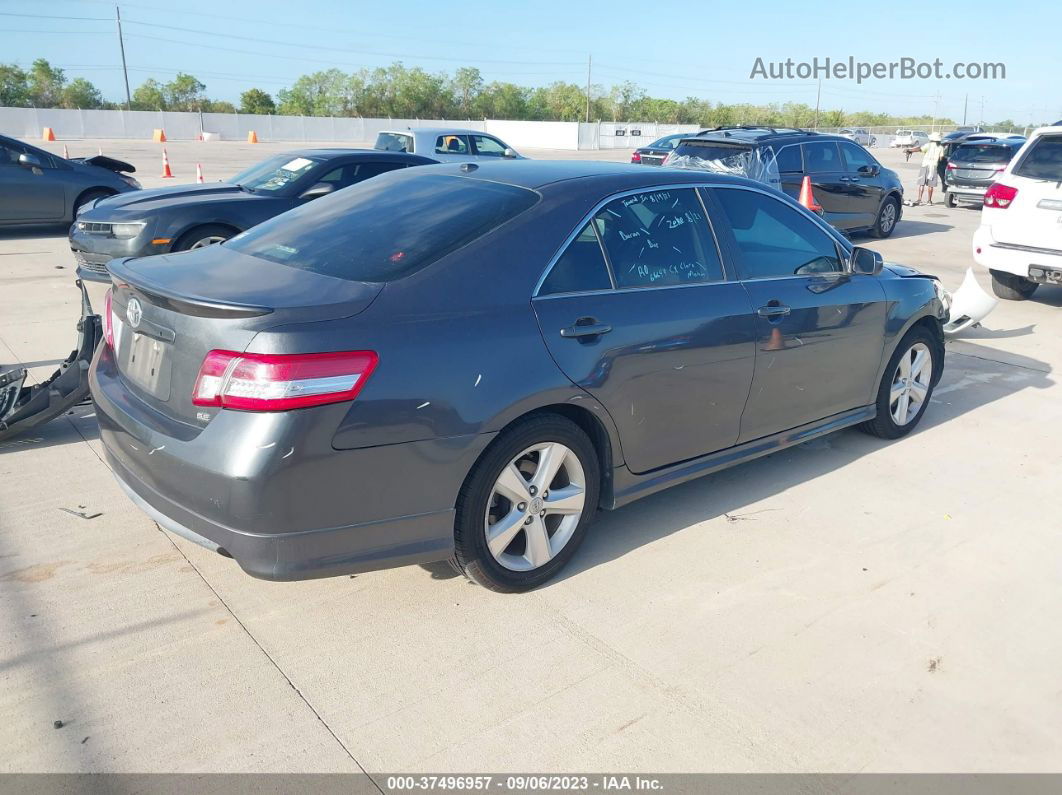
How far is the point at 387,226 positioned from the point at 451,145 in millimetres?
14226

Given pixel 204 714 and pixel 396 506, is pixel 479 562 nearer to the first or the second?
pixel 396 506

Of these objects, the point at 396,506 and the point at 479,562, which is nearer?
the point at 396,506

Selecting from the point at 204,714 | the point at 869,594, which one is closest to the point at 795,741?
the point at 869,594

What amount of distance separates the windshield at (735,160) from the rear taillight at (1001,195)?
11.1ft

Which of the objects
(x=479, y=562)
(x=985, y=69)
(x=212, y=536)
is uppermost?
(x=985, y=69)

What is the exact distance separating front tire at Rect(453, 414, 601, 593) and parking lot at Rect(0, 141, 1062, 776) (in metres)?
0.17

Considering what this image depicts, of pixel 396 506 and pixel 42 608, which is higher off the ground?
pixel 396 506

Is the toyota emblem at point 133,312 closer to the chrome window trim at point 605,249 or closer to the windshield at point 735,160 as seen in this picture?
the chrome window trim at point 605,249

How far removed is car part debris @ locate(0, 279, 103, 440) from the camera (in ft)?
15.8

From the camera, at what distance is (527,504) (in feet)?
11.7

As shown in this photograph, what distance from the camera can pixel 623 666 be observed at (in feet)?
10.5

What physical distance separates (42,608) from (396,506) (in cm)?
148

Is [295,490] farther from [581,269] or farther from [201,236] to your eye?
[201,236]

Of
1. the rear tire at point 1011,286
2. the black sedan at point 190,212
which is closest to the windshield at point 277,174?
the black sedan at point 190,212
